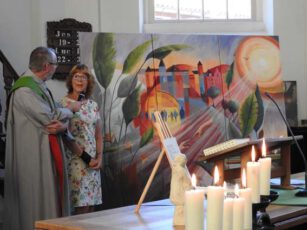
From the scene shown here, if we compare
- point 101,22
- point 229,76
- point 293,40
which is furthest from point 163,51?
point 293,40

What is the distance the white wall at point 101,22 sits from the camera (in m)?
5.84

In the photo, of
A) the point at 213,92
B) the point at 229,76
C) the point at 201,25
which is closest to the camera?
the point at 213,92

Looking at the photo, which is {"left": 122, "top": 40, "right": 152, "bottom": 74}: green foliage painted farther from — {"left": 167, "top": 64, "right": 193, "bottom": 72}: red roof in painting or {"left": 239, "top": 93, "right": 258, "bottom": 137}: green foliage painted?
{"left": 239, "top": 93, "right": 258, "bottom": 137}: green foliage painted

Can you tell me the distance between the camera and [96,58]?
484 centimetres

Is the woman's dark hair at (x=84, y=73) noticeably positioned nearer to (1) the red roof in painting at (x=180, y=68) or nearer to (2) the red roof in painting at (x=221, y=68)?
(1) the red roof in painting at (x=180, y=68)

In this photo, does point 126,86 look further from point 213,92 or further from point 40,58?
point 40,58

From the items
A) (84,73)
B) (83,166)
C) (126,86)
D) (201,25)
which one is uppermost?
(201,25)

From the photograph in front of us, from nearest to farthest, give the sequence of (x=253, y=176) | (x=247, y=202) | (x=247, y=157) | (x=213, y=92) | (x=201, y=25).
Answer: (x=247, y=202)
(x=253, y=176)
(x=247, y=157)
(x=213, y=92)
(x=201, y=25)

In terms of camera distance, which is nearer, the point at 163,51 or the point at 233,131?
the point at 163,51

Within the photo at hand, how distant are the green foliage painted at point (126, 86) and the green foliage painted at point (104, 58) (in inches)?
4.7

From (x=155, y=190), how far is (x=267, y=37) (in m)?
1.87

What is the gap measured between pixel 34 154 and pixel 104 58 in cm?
122

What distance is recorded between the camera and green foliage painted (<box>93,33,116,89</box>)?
4.84 m

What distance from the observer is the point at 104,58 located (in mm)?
4871
